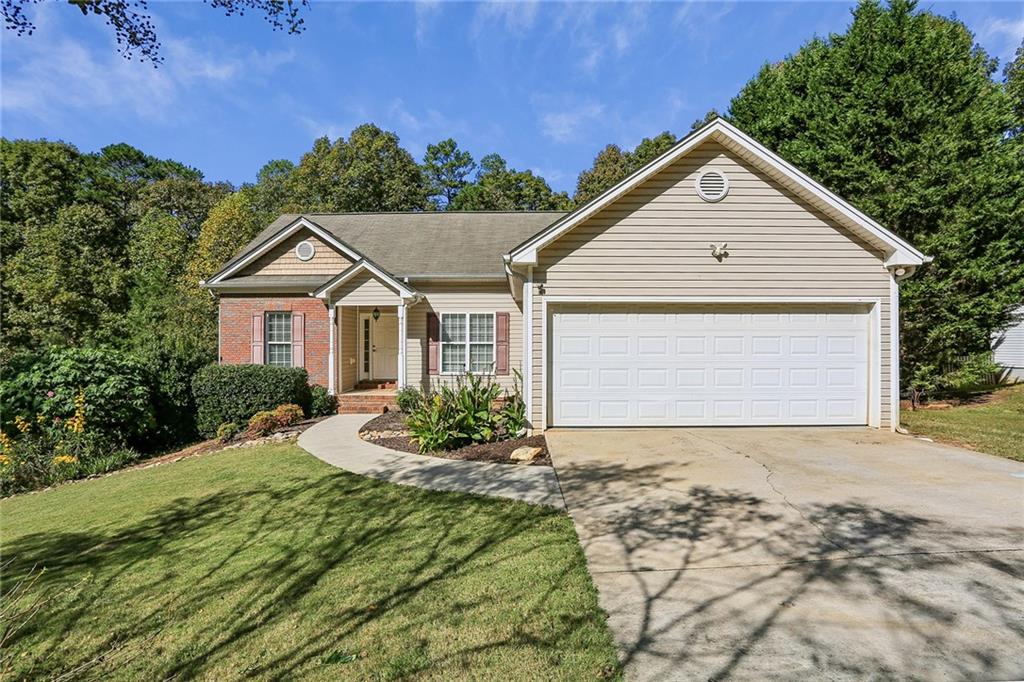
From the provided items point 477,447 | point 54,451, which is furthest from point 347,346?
point 477,447

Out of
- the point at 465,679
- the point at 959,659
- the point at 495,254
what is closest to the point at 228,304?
the point at 495,254

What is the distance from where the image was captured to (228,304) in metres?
14.0

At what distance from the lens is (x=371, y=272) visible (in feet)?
41.8

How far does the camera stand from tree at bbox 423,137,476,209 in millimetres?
41375

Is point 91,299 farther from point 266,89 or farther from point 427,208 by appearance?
point 427,208

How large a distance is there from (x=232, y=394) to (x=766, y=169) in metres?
12.3

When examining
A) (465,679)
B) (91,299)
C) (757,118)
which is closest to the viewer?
(465,679)

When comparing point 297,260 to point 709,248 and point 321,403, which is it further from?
point 709,248

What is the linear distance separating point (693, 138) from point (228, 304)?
12998mm

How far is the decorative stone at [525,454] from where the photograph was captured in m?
7.15

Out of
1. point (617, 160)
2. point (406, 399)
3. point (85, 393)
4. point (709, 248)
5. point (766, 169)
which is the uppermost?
point (617, 160)

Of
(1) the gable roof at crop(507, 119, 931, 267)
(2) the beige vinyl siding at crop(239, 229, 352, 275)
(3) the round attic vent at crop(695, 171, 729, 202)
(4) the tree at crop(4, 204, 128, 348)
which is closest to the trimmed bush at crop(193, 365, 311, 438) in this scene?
(2) the beige vinyl siding at crop(239, 229, 352, 275)

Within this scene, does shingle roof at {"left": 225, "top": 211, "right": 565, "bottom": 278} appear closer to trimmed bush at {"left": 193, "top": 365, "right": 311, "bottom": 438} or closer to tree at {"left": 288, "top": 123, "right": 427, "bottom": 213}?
trimmed bush at {"left": 193, "top": 365, "right": 311, "bottom": 438}

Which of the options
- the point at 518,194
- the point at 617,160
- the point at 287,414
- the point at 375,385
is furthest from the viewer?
the point at 518,194
